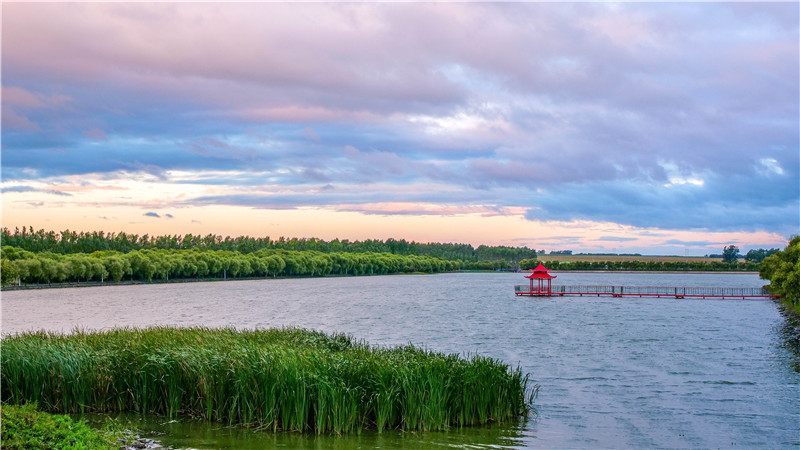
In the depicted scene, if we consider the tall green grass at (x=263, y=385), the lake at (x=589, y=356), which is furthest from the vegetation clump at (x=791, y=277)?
the tall green grass at (x=263, y=385)

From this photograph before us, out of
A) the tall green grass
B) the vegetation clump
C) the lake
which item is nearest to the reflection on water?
the lake

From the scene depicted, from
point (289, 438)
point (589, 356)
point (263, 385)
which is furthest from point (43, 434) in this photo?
point (589, 356)

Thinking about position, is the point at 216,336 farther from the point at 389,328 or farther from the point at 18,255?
the point at 18,255

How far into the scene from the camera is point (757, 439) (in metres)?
22.6

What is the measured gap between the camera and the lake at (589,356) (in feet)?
70.6

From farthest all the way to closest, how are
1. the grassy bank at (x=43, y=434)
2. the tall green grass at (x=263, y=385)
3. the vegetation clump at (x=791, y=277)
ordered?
the vegetation clump at (x=791, y=277) < the tall green grass at (x=263, y=385) < the grassy bank at (x=43, y=434)

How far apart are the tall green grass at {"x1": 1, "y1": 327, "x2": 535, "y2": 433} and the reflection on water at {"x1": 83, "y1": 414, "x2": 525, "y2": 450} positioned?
329 millimetres

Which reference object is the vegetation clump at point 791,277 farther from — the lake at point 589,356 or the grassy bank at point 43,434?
the grassy bank at point 43,434

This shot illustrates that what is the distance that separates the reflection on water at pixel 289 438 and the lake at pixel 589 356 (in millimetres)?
55

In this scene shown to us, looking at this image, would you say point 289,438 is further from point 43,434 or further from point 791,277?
point 791,277

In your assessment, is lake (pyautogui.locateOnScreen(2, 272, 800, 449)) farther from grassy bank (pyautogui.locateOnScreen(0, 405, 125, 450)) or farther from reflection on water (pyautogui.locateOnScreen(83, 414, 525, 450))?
grassy bank (pyautogui.locateOnScreen(0, 405, 125, 450))

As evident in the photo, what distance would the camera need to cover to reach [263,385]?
20.1 meters

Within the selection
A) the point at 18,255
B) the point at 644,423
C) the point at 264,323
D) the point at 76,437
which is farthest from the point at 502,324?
the point at 18,255

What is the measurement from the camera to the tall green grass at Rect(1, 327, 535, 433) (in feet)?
64.4
